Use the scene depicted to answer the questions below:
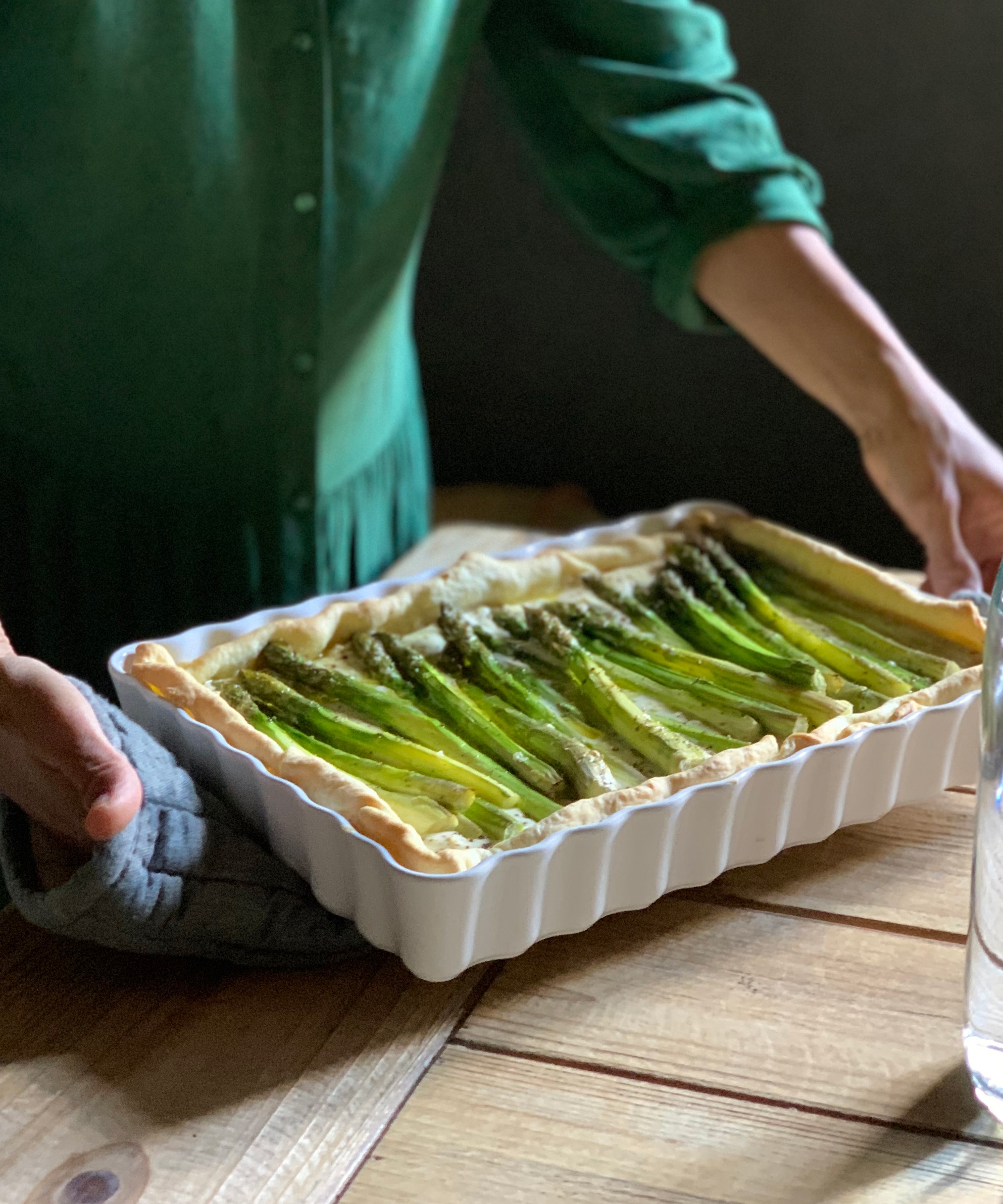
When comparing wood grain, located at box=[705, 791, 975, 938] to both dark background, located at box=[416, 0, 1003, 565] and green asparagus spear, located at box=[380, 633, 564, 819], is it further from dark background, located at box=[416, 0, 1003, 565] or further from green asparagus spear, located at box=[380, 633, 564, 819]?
dark background, located at box=[416, 0, 1003, 565]

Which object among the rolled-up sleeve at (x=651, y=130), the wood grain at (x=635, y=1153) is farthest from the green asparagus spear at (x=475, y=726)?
the rolled-up sleeve at (x=651, y=130)

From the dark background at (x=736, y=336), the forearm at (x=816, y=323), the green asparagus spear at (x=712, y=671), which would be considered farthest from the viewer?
the dark background at (x=736, y=336)

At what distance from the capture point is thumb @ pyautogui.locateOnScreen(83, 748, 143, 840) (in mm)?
900

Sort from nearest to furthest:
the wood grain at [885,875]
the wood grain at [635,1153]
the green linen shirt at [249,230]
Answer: the wood grain at [635,1153] < the wood grain at [885,875] < the green linen shirt at [249,230]

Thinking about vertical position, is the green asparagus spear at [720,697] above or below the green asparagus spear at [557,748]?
below

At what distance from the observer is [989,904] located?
85 cm

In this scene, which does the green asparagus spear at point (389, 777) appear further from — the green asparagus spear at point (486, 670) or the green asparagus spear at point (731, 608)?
the green asparagus spear at point (731, 608)

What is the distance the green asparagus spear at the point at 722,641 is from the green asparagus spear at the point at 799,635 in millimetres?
38

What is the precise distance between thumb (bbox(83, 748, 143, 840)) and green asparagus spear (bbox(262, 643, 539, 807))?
0.29m

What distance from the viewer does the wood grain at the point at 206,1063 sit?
2.70ft

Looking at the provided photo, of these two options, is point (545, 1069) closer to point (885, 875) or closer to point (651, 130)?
point (885, 875)

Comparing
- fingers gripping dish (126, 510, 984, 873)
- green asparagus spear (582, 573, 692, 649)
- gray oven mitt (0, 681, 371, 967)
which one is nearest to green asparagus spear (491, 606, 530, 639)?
fingers gripping dish (126, 510, 984, 873)

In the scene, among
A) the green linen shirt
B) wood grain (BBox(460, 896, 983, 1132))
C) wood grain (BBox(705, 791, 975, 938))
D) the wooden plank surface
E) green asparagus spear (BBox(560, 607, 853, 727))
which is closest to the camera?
wood grain (BBox(460, 896, 983, 1132))

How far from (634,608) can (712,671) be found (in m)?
0.18
